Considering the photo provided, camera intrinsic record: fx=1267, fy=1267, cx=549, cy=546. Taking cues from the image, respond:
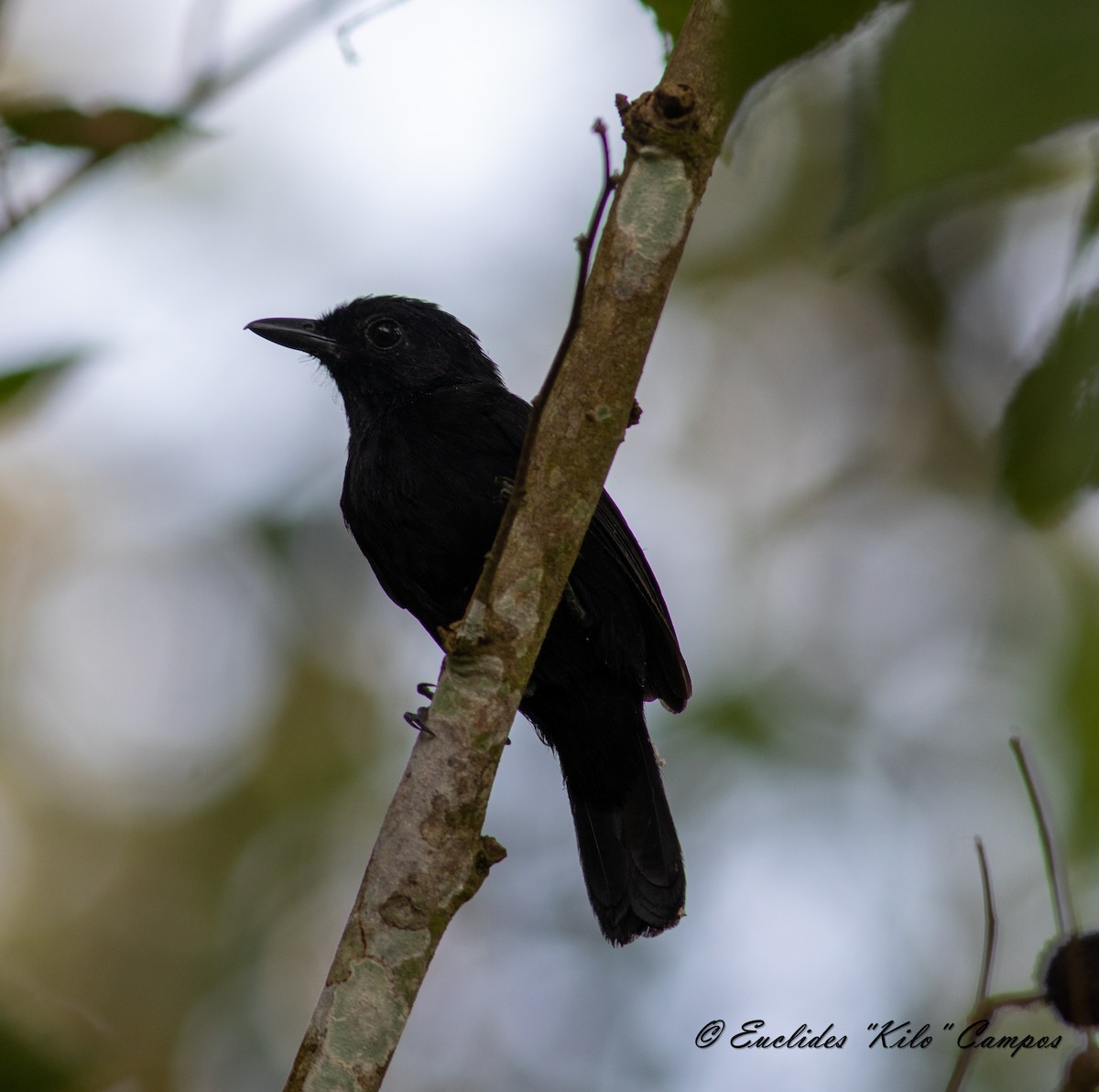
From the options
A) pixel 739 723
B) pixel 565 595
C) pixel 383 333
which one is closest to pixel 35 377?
pixel 565 595

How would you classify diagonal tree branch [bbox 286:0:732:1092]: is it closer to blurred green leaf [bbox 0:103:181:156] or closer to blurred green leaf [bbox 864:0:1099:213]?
blurred green leaf [bbox 0:103:181:156]

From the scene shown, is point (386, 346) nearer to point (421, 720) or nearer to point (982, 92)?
point (421, 720)

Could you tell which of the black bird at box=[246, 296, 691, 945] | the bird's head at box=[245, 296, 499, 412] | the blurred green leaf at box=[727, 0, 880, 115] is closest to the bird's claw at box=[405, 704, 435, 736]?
→ the black bird at box=[246, 296, 691, 945]

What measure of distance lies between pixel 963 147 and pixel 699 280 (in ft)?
27.9

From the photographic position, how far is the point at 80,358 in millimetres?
1235

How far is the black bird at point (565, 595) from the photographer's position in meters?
3.90

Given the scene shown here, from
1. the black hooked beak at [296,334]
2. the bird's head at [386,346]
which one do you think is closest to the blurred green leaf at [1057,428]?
the bird's head at [386,346]

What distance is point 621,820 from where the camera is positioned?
4297mm

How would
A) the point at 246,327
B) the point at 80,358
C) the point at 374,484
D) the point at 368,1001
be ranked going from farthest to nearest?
1. the point at 246,327
2. the point at 374,484
3. the point at 368,1001
4. the point at 80,358

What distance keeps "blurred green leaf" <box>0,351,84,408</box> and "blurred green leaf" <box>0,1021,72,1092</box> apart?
1.93ft

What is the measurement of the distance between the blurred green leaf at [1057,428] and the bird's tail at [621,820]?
3.25 metres

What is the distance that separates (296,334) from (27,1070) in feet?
14.1

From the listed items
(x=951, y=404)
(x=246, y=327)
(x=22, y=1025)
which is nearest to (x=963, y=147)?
(x=22, y=1025)

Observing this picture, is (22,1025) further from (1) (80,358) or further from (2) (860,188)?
(2) (860,188)
